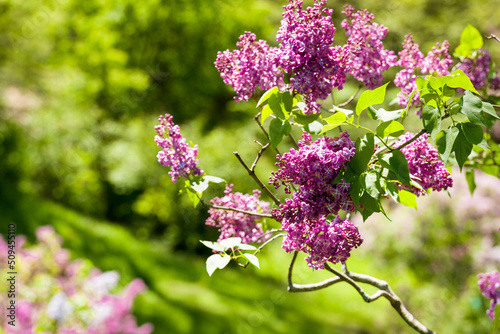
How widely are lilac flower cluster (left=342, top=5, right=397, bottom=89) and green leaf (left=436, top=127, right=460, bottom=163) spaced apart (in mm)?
358

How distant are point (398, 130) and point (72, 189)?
318 inches

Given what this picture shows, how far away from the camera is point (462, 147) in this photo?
1.00m

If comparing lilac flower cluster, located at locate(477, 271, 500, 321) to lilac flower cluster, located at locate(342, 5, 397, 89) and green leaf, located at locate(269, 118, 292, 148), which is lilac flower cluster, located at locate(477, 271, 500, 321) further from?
green leaf, located at locate(269, 118, 292, 148)

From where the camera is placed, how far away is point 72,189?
8359mm

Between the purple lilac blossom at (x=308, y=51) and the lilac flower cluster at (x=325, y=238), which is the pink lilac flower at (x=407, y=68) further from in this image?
the lilac flower cluster at (x=325, y=238)

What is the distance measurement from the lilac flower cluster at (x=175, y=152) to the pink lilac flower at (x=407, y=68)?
60cm

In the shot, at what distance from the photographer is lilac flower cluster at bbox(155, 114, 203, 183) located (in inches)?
47.4

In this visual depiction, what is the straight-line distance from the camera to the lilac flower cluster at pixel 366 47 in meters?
1.30

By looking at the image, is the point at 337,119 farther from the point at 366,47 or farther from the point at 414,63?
the point at 414,63

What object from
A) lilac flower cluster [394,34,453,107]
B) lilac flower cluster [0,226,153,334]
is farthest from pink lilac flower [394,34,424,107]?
lilac flower cluster [0,226,153,334]

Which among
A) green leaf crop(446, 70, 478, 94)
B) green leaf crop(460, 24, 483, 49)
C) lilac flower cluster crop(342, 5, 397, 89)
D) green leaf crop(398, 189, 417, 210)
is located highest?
green leaf crop(460, 24, 483, 49)

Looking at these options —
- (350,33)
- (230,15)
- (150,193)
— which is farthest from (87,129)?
(350,33)

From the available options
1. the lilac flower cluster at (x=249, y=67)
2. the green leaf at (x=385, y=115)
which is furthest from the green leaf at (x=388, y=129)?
the lilac flower cluster at (x=249, y=67)

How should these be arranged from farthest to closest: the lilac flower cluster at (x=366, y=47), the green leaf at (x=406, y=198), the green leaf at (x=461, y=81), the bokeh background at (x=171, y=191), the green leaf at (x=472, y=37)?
the bokeh background at (x=171, y=191)
the green leaf at (x=472, y=37)
the lilac flower cluster at (x=366, y=47)
the green leaf at (x=406, y=198)
the green leaf at (x=461, y=81)
